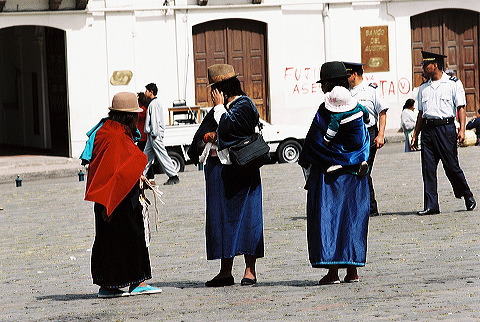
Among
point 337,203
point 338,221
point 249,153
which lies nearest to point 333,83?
point 249,153

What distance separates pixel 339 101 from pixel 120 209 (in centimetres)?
180

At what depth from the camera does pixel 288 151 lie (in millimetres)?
23328

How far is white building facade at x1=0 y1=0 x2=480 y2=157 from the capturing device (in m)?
27.2

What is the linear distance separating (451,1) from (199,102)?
6841mm

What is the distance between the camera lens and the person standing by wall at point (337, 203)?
346 inches

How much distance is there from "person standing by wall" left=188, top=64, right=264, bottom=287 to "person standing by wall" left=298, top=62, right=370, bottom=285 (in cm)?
49

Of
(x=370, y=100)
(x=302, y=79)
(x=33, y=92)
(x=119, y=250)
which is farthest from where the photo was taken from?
(x=33, y=92)

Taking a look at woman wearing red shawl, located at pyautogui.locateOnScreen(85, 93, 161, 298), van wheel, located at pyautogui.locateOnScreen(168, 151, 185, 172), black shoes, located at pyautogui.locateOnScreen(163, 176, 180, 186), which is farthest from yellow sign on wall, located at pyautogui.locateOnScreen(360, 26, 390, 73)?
woman wearing red shawl, located at pyautogui.locateOnScreen(85, 93, 161, 298)

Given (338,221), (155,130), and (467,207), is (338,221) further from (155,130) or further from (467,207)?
(155,130)

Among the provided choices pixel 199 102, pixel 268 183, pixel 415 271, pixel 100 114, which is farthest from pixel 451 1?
pixel 415 271

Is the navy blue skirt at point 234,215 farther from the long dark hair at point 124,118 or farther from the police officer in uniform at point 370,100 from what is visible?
the police officer in uniform at point 370,100

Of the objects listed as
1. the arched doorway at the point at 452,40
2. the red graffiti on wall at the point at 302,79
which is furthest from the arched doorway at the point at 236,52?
the arched doorway at the point at 452,40

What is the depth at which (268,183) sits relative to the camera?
18.2 meters

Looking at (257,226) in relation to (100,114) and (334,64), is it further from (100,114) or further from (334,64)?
(100,114)
